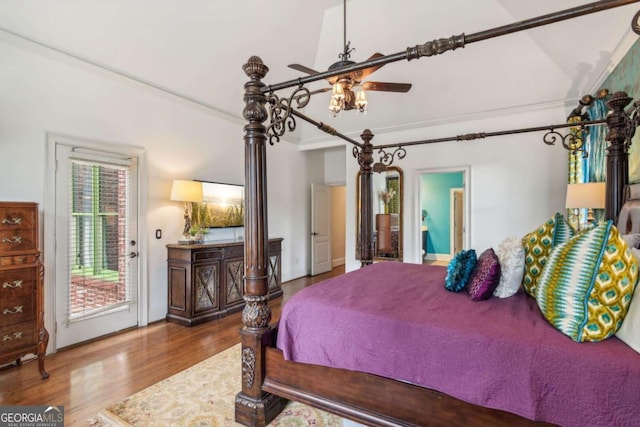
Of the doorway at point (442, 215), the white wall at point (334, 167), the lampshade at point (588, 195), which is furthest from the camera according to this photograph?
the doorway at point (442, 215)

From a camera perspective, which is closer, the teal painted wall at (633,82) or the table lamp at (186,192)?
the teal painted wall at (633,82)

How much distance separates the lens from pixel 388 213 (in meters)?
5.64

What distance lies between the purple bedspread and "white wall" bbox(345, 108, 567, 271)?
120 inches

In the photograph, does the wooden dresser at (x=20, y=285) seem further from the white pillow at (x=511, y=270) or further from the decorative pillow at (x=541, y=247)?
the decorative pillow at (x=541, y=247)

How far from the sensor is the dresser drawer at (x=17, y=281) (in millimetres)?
2389

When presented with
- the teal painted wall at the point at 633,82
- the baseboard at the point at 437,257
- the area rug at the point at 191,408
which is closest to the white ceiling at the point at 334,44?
the teal painted wall at the point at 633,82

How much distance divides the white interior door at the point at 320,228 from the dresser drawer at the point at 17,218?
465 centimetres

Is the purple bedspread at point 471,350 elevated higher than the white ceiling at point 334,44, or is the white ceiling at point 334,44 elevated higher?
the white ceiling at point 334,44

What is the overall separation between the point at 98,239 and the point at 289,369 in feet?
8.81

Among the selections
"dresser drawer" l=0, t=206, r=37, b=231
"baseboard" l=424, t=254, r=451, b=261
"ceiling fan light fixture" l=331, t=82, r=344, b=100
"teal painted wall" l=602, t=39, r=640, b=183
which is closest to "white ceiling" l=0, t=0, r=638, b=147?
"teal painted wall" l=602, t=39, r=640, b=183

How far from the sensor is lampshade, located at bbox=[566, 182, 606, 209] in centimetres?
279

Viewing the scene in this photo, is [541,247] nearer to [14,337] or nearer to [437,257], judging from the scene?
[14,337]

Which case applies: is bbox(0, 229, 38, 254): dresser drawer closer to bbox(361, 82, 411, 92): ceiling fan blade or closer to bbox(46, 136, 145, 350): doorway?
bbox(46, 136, 145, 350): doorway

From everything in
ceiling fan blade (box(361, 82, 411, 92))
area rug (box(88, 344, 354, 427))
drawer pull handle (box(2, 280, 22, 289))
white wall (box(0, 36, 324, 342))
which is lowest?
area rug (box(88, 344, 354, 427))
